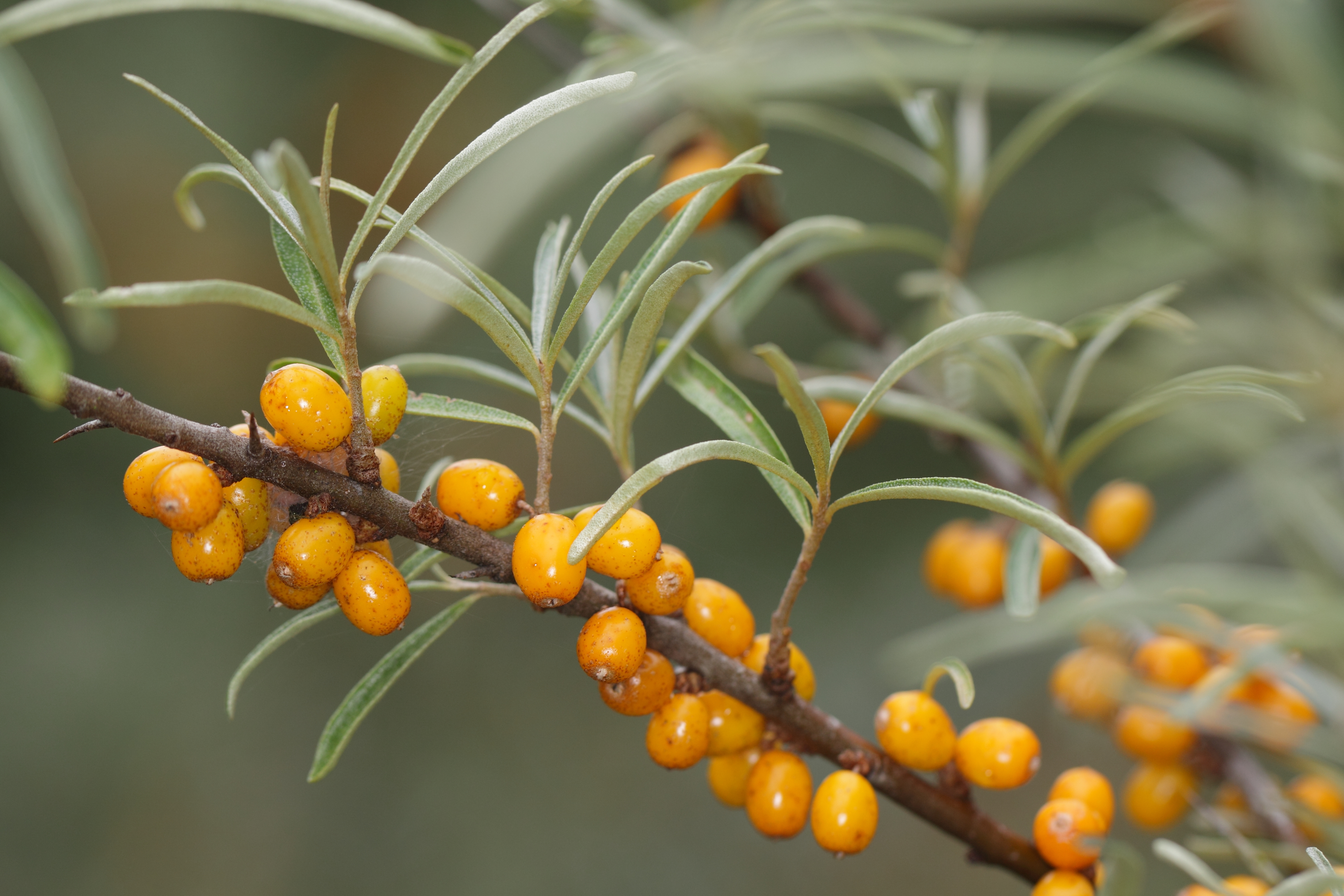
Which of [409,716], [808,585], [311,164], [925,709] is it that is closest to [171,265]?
[311,164]

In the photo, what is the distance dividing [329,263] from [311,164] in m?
1.34

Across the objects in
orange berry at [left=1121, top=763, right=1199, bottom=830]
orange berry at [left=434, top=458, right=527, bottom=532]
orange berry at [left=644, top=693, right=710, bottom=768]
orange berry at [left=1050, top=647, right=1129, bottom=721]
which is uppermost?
orange berry at [left=434, top=458, right=527, bottom=532]

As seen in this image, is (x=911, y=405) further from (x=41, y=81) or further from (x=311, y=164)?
(x=41, y=81)

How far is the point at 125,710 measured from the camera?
1313mm

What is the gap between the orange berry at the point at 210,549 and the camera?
0.99ft

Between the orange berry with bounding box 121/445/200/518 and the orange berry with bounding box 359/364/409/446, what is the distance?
0.06 m

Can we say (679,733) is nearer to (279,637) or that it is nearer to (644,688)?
(644,688)

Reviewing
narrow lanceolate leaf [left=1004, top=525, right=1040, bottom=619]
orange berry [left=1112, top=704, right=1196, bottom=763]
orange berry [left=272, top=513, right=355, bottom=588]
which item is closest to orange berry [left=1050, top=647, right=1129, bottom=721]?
orange berry [left=1112, top=704, right=1196, bottom=763]

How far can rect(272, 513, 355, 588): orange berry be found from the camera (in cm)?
30

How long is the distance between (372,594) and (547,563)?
2.6 inches

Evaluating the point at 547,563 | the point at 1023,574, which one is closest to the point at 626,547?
the point at 547,563

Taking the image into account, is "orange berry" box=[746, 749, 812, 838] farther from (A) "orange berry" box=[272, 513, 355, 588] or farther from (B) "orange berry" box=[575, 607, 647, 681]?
(A) "orange berry" box=[272, 513, 355, 588]

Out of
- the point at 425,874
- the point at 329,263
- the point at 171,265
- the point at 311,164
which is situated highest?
the point at 329,263

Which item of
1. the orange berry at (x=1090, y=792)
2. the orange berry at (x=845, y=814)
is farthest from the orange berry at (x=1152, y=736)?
the orange berry at (x=845, y=814)
